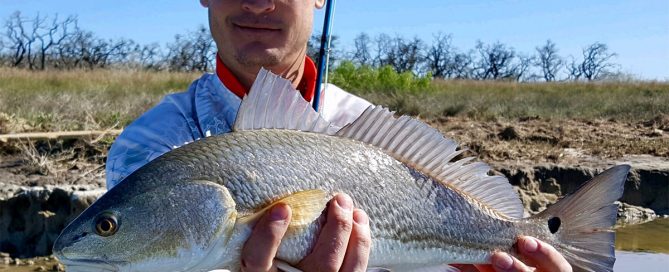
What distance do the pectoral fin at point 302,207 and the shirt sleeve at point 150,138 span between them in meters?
0.84

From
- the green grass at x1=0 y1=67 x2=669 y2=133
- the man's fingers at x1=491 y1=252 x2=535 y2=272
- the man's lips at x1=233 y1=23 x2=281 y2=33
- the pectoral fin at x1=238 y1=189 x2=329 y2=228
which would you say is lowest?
the green grass at x1=0 y1=67 x2=669 y2=133

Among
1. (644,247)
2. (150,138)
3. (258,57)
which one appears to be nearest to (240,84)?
(258,57)

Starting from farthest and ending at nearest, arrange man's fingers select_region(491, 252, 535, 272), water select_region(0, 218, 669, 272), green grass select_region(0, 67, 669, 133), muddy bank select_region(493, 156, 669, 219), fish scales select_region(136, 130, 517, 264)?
green grass select_region(0, 67, 669, 133) < muddy bank select_region(493, 156, 669, 219) < water select_region(0, 218, 669, 272) < man's fingers select_region(491, 252, 535, 272) < fish scales select_region(136, 130, 517, 264)

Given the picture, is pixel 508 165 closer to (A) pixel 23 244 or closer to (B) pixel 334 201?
(A) pixel 23 244

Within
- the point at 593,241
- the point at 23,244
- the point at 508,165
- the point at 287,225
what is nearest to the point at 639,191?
the point at 508,165

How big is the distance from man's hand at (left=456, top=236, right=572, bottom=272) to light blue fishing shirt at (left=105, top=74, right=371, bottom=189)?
1.02 metres

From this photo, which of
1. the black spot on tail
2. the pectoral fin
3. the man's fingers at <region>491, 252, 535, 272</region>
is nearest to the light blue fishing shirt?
the pectoral fin

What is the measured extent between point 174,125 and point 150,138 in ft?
0.35

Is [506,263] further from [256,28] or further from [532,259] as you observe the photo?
[256,28]

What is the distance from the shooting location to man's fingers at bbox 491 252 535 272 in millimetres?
2746

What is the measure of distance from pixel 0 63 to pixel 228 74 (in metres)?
43.7

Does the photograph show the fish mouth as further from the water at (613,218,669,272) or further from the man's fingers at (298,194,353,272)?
the water at (613,218,669,272)

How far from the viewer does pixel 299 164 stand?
243 centimetres

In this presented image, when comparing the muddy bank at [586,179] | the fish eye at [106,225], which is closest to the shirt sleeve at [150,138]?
the fish eye at [106,225]
